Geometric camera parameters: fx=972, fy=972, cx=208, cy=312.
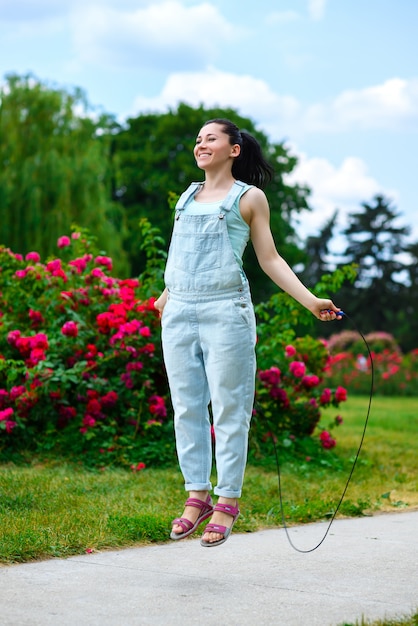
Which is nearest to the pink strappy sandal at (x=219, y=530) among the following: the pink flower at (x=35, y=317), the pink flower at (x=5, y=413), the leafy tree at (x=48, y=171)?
the pink flower at (x=5, y=413)

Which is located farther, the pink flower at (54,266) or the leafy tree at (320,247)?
the leafy tree at (320,247)

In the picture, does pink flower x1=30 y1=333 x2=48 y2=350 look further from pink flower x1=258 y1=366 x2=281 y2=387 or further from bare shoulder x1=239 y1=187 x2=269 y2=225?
bare shoulder x1=239 y1=187 x2=269 y2=225

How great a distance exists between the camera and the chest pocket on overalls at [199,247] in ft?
13.6

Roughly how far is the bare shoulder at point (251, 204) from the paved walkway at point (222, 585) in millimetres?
1551

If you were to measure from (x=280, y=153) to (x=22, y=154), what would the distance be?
50.1 feet

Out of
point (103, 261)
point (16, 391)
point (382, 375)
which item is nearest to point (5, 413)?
point (16, 391)

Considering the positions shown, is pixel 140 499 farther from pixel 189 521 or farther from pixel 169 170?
pixel 169 170

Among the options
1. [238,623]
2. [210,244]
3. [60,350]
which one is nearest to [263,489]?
[60,350]

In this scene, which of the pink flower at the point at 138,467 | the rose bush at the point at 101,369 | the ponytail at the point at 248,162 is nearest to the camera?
the ponytail at the point at 248,162

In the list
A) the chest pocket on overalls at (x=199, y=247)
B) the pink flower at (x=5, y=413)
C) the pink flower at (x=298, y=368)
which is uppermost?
the chest pocket on overalls at (x=199, y=247)

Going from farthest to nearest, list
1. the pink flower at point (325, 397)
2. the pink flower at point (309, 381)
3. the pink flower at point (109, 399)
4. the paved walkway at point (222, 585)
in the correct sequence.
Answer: the pink flower at point (325, 397), the pink flower at point (309, 381), the pink flower at point (109, 399), the paved walkway at point (222, 585)

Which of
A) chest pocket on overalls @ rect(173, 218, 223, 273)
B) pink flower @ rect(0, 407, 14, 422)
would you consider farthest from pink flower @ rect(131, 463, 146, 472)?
chest pocket on overalls @ rect(173, 218, 223, 273)

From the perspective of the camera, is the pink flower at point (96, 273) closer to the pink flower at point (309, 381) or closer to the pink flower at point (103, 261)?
the pink flower at point (103, 261)

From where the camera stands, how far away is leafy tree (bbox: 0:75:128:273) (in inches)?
914
